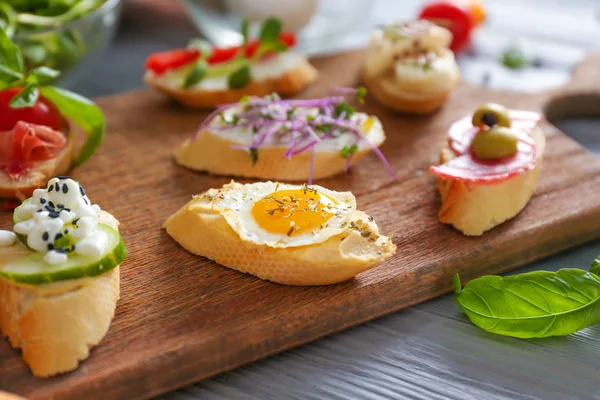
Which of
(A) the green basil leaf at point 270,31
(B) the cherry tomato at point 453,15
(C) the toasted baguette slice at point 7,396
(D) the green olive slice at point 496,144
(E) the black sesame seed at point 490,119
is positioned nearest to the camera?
(C) the toasted baguette slice at point 7,396

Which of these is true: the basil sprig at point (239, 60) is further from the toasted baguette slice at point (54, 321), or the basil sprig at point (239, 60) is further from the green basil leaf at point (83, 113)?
the toasted baguette slice at point (54, 321)

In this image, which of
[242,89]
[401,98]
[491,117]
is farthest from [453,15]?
[491,117]

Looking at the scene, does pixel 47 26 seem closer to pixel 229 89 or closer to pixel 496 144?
pixel 229 89

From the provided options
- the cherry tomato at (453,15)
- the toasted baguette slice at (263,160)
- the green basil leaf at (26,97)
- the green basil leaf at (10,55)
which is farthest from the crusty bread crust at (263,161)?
the cherry tomato at (453,15)

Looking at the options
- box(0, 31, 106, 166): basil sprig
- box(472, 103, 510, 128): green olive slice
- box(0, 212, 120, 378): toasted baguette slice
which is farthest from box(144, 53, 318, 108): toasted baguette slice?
box(0, 212, 120, 378): toasted baguette slice

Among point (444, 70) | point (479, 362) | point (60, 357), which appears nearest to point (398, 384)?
point (479, 362)

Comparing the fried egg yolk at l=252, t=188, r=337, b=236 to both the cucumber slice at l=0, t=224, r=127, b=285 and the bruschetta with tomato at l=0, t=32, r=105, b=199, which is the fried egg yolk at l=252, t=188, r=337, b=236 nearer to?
the cucumber slice at l=0, t=224, r=127, b=285
